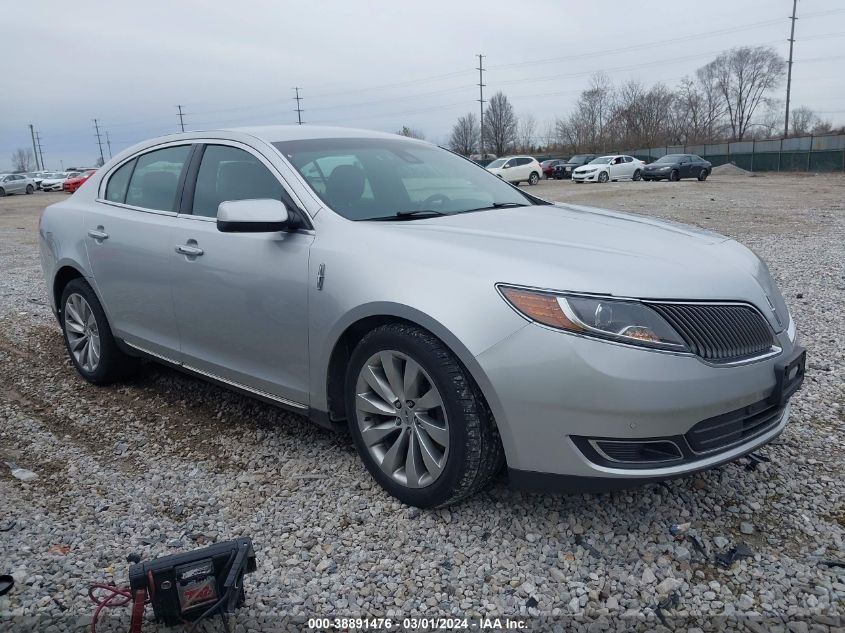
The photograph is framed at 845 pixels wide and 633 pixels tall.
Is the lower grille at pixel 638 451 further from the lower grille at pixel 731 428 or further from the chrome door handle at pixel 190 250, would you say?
the chrome door handle at pixel 190 250

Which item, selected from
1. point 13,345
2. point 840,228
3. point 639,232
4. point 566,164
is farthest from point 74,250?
point 566,164

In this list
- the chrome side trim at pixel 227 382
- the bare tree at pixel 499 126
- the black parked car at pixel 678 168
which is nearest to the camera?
the chrome side trim at pixel 227 382

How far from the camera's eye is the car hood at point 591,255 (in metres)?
2.60

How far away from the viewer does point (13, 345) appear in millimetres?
5887

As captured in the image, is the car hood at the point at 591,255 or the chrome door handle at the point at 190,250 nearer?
the car hood at the point at 591,255

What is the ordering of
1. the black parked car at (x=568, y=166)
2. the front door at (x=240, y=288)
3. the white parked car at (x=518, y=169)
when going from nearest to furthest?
the front door at (x=240, y=288), the white parked car at (x=518, y=169), the black parked car at (x=568, y=166)

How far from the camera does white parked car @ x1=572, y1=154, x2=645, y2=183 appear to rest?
3659 cm

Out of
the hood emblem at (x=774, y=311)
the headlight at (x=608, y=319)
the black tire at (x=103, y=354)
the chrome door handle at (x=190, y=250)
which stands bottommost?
the black tire at (x=103, y=354)

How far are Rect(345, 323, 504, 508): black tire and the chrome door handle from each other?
125cm

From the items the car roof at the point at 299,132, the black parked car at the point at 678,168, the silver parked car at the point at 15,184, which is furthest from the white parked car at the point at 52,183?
the car roof at the point at 299,132

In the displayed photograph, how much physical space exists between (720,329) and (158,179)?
3.25m

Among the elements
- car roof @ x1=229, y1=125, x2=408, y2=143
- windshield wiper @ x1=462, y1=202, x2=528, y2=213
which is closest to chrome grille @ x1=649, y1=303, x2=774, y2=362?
windshield wiper @ x1=462, y1=202, x2=528, y2=213

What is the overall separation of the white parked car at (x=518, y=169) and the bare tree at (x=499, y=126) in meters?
45.2

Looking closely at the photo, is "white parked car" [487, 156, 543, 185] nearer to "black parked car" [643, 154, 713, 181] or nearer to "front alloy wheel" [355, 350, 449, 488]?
"black parked car" [643, 154, 713, 181]
